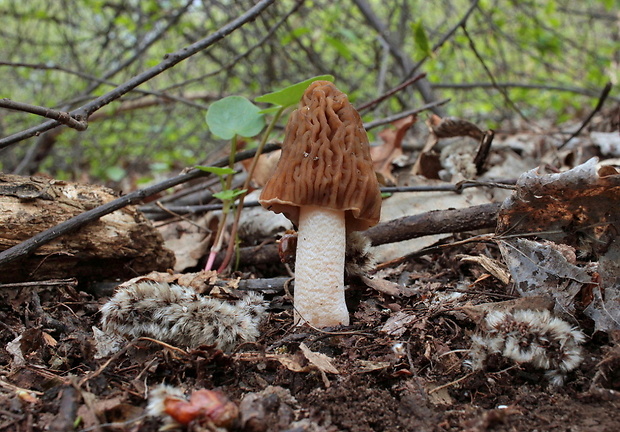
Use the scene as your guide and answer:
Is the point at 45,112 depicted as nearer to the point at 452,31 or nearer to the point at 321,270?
the point at 321,270

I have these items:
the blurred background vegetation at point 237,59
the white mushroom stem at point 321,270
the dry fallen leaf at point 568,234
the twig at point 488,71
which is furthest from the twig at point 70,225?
the twig at point 488,71

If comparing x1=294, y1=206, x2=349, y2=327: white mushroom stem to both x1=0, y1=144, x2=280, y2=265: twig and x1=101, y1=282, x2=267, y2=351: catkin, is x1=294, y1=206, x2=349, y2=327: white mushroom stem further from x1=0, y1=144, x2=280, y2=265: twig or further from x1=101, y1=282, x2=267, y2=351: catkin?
x1=0, y1=144, x2=280, y2=265: twig

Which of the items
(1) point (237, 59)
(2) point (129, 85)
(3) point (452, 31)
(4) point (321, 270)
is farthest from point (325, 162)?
(3) point (452, 31)

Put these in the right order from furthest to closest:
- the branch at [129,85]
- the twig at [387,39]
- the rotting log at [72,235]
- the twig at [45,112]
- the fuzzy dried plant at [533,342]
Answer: the twig at [387,39], the rotting log at [72,235], the branch at [129,85], the twig at [45,112], the fuzzy dried plant at [533,342]

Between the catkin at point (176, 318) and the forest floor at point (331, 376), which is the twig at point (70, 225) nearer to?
the forest floor at point (331, 376)

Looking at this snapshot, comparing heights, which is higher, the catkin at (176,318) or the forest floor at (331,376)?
the catkin at (176,318)

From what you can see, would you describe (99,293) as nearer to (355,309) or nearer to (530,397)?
(355,309)
